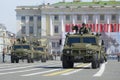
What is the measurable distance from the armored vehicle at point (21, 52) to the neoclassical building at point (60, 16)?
98065 millimetres

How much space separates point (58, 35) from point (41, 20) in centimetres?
717

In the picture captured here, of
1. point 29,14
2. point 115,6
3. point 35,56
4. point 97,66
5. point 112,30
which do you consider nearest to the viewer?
point 97,66

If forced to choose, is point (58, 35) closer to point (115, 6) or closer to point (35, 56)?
point (115, 6)

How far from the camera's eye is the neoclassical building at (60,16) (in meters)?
155

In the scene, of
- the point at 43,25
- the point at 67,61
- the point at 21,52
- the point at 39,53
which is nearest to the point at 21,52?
the point at 21,52

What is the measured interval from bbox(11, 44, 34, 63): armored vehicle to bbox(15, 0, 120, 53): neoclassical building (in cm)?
9806

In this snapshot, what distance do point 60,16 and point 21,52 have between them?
110 m

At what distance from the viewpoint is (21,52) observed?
166ft

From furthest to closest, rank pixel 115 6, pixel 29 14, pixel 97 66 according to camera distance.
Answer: pixel 29 14
pixel 115 6
pixel 97 66

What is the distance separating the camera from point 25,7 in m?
162

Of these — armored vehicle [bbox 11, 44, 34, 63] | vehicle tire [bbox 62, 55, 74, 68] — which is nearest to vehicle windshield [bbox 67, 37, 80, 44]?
vehicle tire [bbox 62, 55, 74, 68]

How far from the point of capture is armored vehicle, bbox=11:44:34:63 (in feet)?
165

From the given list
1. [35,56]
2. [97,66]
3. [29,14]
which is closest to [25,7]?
[29,14]

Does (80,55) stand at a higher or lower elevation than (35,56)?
higher
